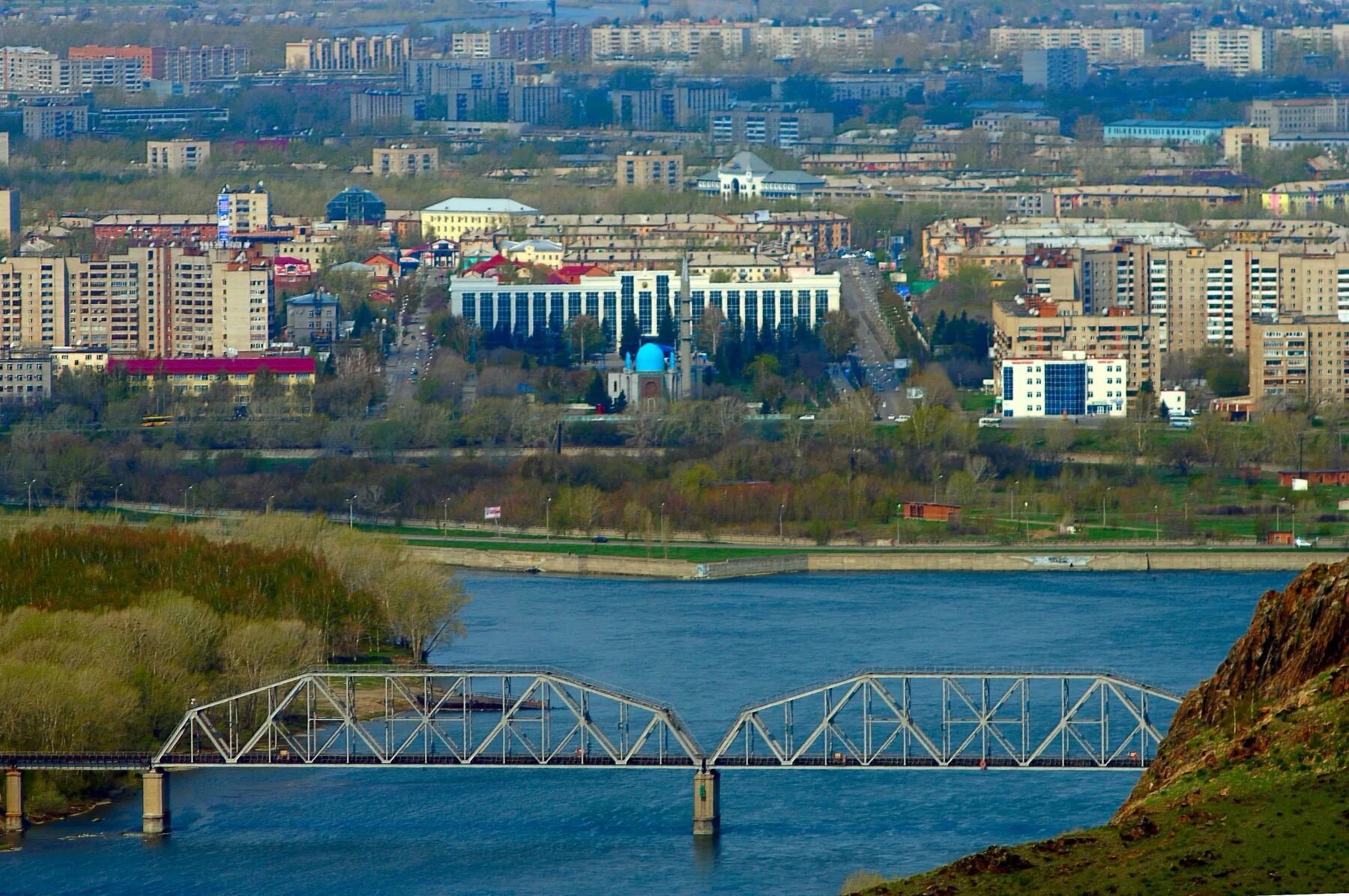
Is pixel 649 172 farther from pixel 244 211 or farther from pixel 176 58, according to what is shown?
pixel 176 58

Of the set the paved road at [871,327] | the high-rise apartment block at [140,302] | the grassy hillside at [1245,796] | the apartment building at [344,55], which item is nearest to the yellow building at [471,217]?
the paved road at [871,327]

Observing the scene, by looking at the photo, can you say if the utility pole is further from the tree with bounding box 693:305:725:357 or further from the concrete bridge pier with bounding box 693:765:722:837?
the concrete bridge pier with bounding box 693:765:722:837

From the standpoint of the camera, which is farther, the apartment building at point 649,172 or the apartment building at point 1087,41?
the apartment building at point 1087,41

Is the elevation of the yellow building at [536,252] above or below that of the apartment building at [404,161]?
below

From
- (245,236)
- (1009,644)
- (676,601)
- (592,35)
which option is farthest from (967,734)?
(592,35)

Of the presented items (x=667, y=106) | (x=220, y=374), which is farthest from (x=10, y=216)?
(x=667, y=106)

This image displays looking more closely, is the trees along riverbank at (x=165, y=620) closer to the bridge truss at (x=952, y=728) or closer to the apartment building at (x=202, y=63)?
the bridge truss at (x=952, y=728)

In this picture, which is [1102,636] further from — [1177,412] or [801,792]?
[1177,412]

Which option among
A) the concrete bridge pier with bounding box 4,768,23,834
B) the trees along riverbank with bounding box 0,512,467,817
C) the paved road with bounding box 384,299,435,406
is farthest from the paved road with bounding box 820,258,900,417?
the concrete bridge pier with bounding box 4,768,23,834
